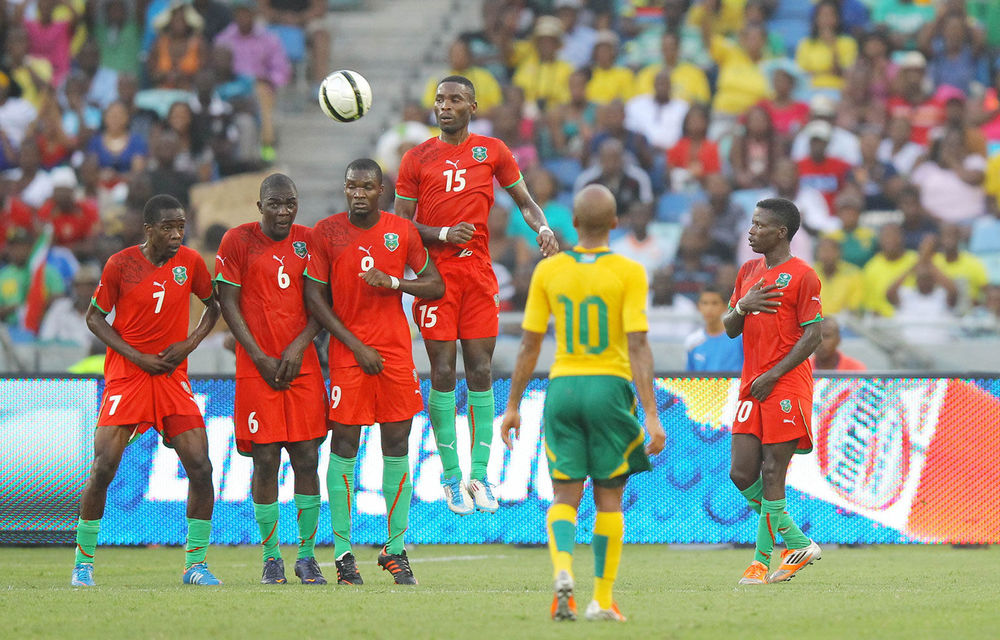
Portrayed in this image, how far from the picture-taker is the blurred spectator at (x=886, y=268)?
663 inches

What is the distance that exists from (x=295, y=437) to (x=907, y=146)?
11.7 m

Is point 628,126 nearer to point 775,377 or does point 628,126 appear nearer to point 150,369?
point 775,377

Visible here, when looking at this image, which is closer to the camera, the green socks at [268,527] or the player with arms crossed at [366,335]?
the player with arms crossed at [366,335]

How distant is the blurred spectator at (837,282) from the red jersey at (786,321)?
22.8ft

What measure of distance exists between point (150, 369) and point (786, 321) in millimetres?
4235

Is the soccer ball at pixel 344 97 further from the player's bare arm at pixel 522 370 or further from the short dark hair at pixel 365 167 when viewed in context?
the player's bare arm at pixel 522 370

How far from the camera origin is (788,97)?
1964 centimetres

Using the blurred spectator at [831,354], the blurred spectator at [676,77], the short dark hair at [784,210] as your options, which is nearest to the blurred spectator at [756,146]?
the blurred spectator at [676,77]

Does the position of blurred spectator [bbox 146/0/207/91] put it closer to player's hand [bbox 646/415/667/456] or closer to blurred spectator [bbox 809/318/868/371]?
blurred spectator [bbox 809/318/868/371]

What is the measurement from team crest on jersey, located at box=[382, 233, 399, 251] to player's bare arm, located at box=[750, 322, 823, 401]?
256 centimetres

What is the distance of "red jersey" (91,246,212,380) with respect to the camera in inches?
388

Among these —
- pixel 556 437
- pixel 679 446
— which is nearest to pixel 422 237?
pixel 556 437

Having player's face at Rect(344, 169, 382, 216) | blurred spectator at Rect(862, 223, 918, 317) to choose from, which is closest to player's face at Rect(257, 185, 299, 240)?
player's face at Rect(344, 169, 382, 216)

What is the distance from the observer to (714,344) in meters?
14.3
